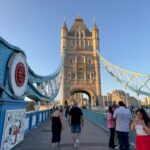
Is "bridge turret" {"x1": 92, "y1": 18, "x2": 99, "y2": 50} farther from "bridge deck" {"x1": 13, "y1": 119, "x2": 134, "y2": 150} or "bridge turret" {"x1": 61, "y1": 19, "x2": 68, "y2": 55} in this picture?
"bridge deck" {"x1": 13, "y1": 119, "x2": 134, "y2": 150}

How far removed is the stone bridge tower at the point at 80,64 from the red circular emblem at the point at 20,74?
35.3 m

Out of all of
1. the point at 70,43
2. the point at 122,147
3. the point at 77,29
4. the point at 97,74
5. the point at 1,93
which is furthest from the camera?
the point at 77,29

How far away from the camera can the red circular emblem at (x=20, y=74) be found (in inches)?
266

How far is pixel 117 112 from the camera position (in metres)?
5.23

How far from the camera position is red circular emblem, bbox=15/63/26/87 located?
266 inches

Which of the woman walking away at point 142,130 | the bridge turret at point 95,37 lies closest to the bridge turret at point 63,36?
the bridge turret at point 95,37

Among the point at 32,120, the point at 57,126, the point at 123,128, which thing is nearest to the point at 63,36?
the point at 32,120

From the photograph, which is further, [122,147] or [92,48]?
[92,48]

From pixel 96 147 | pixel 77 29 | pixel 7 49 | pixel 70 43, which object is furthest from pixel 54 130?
pixel 77 29

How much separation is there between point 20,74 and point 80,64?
39505 mm

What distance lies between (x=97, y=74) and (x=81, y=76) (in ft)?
13.3

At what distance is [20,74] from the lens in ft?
22.6

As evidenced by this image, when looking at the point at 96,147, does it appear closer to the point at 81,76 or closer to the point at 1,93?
the point at 1,93

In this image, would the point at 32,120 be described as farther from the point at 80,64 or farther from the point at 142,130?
Answer: the point at 80,64
